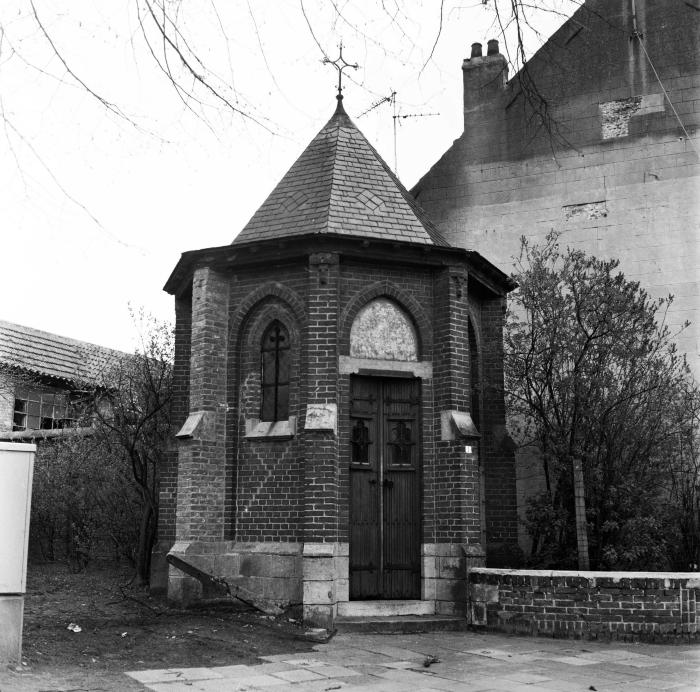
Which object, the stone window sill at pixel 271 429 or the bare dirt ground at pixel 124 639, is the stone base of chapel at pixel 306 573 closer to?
the bare dirt ground at pixel 124 639

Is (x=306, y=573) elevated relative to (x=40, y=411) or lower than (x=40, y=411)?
lower

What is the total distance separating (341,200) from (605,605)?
7.24 m

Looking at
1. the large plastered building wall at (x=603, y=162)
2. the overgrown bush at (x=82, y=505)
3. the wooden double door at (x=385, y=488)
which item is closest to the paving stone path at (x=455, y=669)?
the wooden double door at (x=385, y=488)

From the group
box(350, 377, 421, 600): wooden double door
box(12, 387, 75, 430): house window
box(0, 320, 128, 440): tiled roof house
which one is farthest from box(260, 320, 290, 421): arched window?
box(12, 387, 75, 430): house window

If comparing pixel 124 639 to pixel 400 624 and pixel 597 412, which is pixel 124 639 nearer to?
pixel 400 624

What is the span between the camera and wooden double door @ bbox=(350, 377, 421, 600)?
1288 centimetres

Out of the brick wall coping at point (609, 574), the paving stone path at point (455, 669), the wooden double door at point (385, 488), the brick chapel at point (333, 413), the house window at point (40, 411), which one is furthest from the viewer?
the house window at point (40, 411)

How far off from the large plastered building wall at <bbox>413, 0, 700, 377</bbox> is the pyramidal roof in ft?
14.9

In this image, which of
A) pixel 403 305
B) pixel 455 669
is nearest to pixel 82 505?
pixel 403 305

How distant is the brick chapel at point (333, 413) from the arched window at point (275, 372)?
0.09 ft

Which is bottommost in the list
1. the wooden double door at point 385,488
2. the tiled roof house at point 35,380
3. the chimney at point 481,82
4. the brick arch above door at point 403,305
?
the wooden double door at point 385,488

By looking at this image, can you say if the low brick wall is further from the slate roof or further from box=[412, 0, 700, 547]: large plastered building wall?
the slate roof

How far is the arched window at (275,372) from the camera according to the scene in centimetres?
1362

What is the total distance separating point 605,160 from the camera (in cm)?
1852
